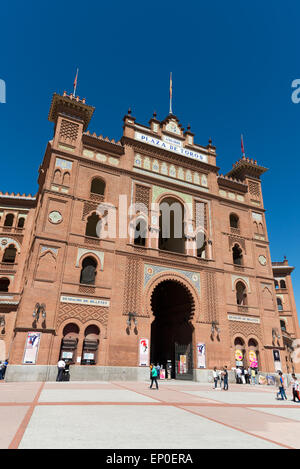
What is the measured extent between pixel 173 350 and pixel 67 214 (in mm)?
13832

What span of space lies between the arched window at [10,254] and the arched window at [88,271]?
10.9m

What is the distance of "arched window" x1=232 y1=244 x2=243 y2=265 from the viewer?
27.7m

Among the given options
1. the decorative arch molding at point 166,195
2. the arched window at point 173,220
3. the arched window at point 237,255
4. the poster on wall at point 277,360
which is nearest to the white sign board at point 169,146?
the decorative arch molding at point 166,195

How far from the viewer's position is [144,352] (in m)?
20.0

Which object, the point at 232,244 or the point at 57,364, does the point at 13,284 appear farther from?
the point at 232,244

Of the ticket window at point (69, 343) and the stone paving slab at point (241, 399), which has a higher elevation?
the ticket window at point (69, 343)

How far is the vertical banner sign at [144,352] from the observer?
65.2 ft

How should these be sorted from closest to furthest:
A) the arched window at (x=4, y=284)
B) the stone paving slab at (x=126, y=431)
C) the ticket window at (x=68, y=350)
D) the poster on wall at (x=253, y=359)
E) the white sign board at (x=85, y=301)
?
the stone paving slab at (x=126, y=431) < the ticket window at (x=68, y=350) < the white sign board at (x=85, y=301) < the poster on wall at (x=253, y=359) < the arched window at (x=4, y=284)

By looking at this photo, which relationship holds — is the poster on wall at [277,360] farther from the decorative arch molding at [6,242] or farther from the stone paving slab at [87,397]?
the decorative arch molding at [6,242]

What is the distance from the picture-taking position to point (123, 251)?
2188 centimetres

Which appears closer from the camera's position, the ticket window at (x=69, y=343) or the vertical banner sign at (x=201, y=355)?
the ticket window at (x=69, y=343)

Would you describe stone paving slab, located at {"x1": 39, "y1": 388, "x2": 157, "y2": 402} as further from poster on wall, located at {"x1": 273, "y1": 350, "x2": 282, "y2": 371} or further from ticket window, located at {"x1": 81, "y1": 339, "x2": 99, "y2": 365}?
poster on wall, located at {"x1": 273, "y1": 350, "x2": 282, "y2": 371}

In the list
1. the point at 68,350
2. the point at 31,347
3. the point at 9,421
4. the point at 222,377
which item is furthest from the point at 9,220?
the point at 9,421

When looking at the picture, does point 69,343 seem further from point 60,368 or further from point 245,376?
point 245,376
